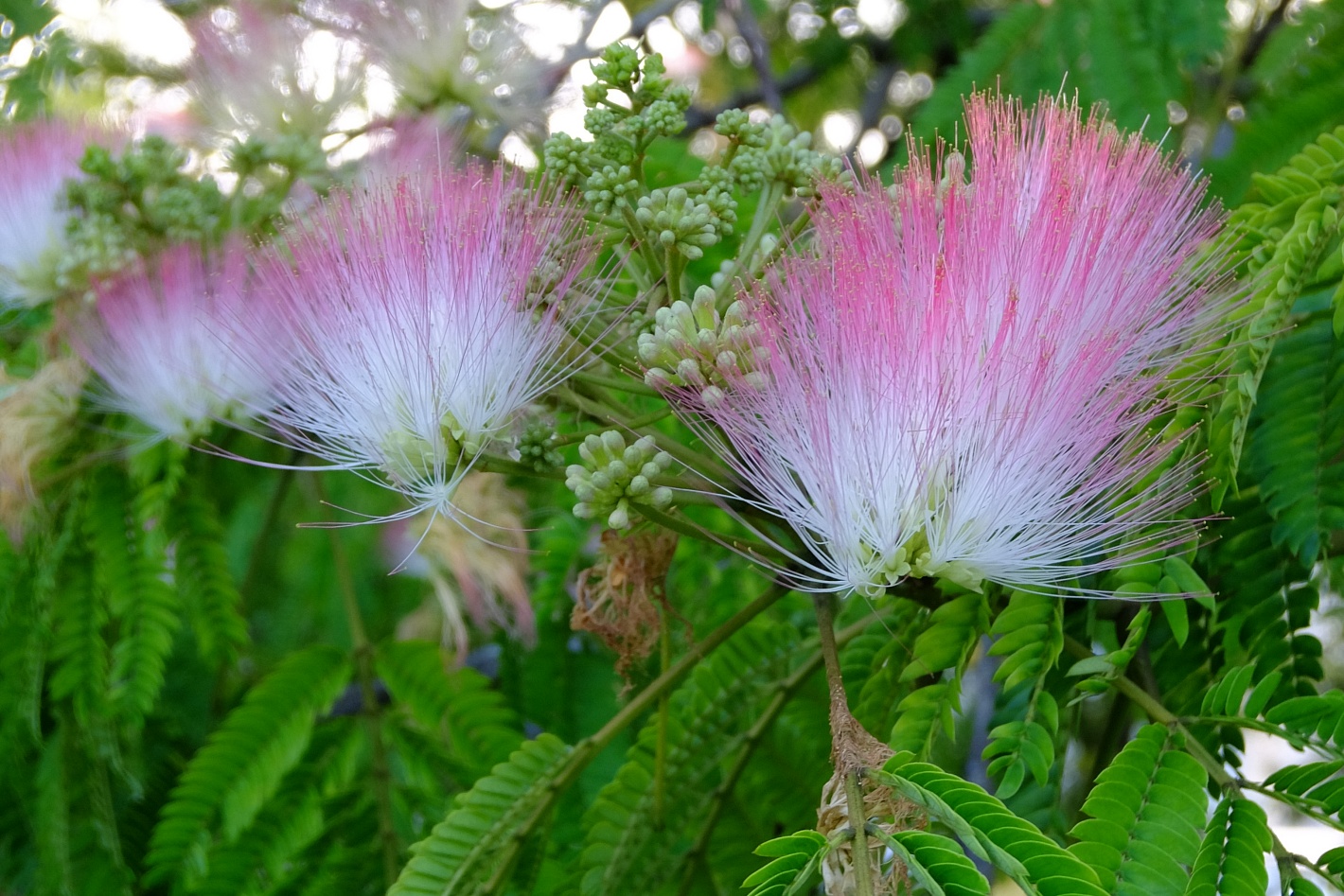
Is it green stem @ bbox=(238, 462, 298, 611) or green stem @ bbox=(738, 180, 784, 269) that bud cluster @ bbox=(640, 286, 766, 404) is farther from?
green stem @ bbox=(238, 462, 298, 611)

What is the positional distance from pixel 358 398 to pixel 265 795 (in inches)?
41.6

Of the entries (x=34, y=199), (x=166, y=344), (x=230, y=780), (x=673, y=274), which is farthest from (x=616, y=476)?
(x=34, y=199)

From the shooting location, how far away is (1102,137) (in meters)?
1.29

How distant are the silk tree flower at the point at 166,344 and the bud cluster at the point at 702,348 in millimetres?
995

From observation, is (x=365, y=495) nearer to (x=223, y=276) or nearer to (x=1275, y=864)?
(x=223, y=276)

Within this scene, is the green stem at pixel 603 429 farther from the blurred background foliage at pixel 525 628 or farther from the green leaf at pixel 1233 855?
the green leaf at pixel 1233 855

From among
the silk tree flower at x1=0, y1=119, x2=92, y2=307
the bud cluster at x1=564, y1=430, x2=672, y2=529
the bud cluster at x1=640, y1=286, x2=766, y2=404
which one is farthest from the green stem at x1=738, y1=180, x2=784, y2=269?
the silk tree flower at x1=0, y1=119, x2=92, y2=307

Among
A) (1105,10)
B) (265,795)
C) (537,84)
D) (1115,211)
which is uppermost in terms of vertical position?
(537,84)

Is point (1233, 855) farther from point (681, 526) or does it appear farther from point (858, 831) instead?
point (681, 526)

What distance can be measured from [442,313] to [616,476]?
0.31 meters

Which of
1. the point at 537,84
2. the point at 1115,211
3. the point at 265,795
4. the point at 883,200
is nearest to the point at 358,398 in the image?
the point at 883,200

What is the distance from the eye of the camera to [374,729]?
221 cm

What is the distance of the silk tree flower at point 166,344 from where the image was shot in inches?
80.6

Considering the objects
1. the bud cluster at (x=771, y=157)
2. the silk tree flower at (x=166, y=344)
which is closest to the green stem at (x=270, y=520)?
the silk tree flower at (x=166, y=344)
